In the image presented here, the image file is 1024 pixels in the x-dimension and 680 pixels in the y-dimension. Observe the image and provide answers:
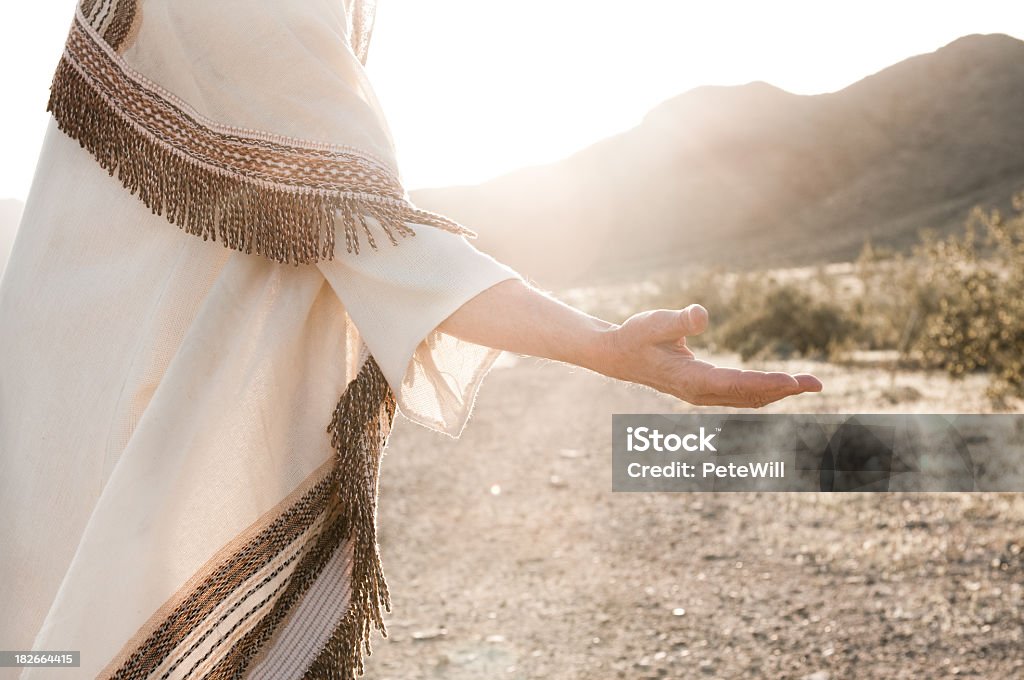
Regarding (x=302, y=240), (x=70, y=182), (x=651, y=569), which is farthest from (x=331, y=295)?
(x=651, y=569)

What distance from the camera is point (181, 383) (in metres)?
1.18

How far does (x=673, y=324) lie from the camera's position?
1018mm

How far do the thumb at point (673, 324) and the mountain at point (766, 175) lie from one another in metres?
55.5

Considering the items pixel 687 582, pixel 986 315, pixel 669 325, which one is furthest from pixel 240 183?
pixel 986 315

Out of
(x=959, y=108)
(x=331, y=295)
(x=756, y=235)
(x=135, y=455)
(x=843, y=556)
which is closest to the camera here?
(x=135, y=455)

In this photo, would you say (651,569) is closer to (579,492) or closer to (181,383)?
(579,492)

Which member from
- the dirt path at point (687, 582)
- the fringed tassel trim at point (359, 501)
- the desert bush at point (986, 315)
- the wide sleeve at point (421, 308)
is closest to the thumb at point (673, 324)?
the wide sleeve at point (421, 308)

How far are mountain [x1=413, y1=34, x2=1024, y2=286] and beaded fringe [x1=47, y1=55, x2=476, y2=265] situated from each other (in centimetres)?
5535

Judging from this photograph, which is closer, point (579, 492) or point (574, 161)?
point (579, 492)

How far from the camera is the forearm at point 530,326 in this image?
1.06 metres

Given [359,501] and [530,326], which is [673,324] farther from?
[359,501]

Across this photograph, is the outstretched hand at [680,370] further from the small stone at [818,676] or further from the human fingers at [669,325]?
the small stone at [818,676]

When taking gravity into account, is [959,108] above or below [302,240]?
above

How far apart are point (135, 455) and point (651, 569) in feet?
13.4
